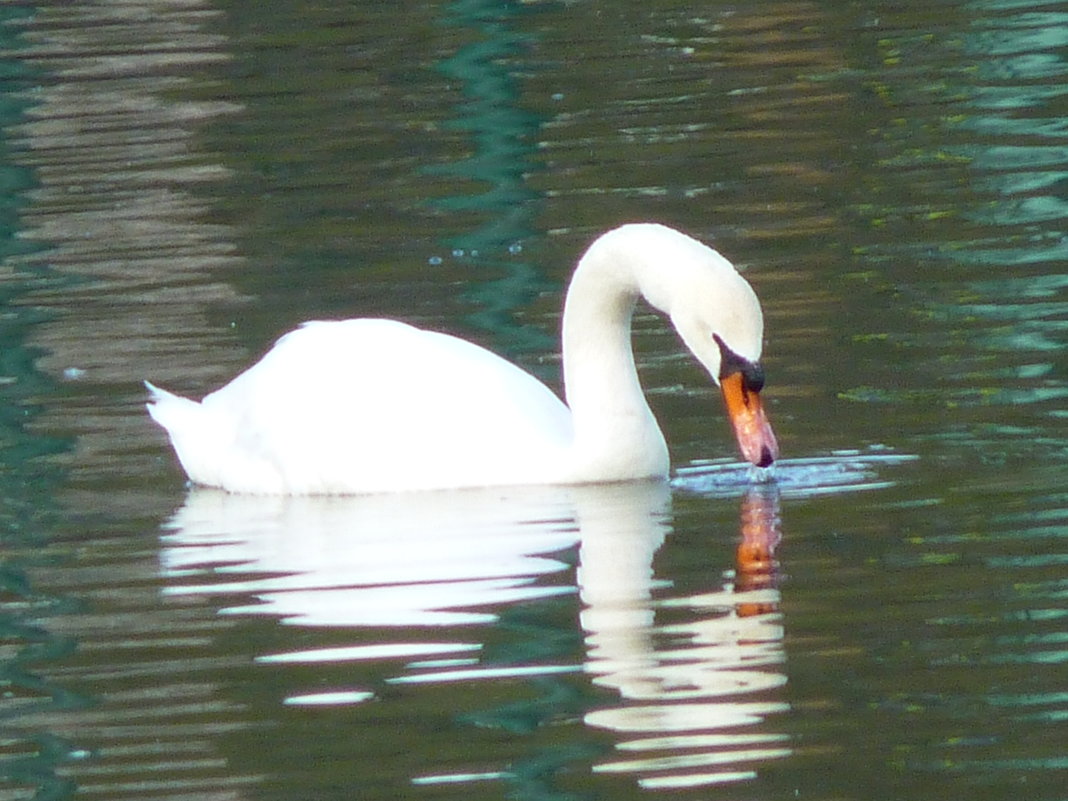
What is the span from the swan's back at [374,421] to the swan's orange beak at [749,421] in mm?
697

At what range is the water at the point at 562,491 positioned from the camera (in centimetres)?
601

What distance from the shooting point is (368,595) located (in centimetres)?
734

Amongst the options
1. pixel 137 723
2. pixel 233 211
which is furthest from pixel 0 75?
pixel 137 723

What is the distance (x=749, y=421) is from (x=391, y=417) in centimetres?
115

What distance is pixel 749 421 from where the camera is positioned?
8211 millimetres

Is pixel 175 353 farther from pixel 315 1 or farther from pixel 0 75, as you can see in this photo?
pixel 315 1

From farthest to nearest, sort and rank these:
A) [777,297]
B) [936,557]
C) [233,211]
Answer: [233,211], [777,297], [936,557]

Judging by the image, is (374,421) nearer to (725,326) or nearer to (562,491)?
(562,491)

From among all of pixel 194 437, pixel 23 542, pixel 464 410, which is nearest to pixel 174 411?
pixel 194 437

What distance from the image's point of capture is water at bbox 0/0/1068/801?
601 cm

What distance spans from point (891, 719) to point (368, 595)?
1.78 metres

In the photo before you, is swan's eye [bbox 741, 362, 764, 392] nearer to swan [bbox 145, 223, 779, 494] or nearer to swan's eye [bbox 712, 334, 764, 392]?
swan's eye [bbox 712, 334, 764, 392]

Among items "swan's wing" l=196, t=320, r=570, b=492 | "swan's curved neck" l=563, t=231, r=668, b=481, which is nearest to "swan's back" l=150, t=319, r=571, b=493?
"swan's wing" l=196, t=320, r=570, b=492

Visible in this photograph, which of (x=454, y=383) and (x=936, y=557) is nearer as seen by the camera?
(x=936, y=557)
